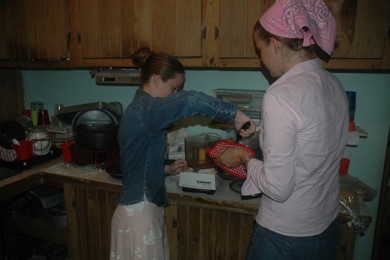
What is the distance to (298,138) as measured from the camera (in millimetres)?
830

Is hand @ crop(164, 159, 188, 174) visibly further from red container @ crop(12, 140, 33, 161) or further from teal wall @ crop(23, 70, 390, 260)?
red container @ crop(12, 140, 33, 161)

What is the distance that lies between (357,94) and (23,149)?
1.92 metres

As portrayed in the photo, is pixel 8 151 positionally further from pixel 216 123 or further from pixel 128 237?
pixel 216 123

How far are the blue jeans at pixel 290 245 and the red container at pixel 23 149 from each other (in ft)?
4.66

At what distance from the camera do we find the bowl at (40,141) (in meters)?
1.79

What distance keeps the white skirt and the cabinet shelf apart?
73 cm

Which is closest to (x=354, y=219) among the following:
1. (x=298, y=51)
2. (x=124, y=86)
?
(x=298, y=51)

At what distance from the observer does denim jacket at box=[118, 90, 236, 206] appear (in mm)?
1000

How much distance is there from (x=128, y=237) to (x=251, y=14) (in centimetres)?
114

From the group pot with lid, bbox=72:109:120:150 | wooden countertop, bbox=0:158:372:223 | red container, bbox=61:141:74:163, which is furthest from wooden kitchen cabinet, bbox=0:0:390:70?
wooden countertop, bbox=0:158:372:223

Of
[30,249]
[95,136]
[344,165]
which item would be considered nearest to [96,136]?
[95,136]

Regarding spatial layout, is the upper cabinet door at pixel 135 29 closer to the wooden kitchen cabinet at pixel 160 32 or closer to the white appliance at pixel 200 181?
the wooden kitchen cabinet at pixel 160 32

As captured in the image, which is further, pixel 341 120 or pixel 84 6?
pixel 84 6

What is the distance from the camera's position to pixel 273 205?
3.05ft
